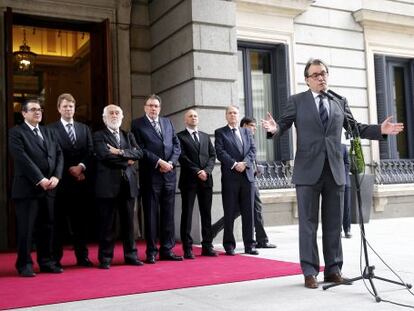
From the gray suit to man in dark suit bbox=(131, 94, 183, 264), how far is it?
2262 millimetres

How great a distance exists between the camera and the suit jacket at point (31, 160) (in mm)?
6016

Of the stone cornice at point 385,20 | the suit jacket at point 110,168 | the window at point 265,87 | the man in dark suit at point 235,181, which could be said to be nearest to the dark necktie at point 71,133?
the suit jacket at point 110,168

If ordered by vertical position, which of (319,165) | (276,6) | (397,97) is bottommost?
(319,165)

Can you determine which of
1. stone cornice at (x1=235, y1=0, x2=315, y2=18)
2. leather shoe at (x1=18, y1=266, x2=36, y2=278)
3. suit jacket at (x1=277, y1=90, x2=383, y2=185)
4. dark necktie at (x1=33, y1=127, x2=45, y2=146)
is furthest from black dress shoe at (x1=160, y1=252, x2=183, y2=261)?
stone cornice at (x1=235, y1=0, x2=315, y2=18)

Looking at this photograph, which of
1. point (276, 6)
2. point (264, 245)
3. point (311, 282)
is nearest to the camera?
point (311, 282)

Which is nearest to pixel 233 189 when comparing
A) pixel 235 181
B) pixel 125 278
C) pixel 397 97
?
pixel 235 181

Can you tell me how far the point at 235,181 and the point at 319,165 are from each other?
262 cm

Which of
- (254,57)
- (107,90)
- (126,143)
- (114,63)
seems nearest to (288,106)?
(126,143)

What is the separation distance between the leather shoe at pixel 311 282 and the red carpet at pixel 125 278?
2.31 ft

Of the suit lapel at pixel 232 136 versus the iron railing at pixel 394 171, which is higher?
the suit lapel at pixel 232 136

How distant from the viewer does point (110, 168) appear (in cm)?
655

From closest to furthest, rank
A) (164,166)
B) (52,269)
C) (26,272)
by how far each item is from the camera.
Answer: (26,272), (52,269), (164,166)

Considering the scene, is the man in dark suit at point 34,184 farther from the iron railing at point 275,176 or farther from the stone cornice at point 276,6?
the stone cornice at point 276,6

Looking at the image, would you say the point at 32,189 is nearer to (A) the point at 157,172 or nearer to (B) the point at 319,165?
(A) the point at 157,172
